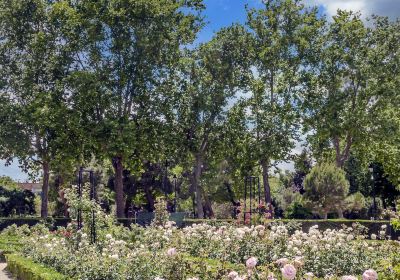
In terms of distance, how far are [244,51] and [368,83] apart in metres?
7.75

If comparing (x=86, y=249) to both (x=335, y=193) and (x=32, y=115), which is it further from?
(x=335, y=193)

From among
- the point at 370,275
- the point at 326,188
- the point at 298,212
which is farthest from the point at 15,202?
the point at 370,275

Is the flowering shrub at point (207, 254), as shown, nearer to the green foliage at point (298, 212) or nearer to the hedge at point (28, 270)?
the hedge at point (28, 270)

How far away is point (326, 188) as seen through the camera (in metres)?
35.9

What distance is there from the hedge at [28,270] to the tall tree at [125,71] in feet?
52.7

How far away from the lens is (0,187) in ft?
144

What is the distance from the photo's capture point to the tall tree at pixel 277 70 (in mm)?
33875

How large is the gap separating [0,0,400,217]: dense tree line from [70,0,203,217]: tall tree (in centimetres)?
7

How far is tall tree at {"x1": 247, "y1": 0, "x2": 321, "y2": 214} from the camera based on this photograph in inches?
1334

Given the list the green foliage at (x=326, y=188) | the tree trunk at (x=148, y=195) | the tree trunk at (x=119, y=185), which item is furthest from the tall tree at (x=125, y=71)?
the green foliage at (x=326, y=188)

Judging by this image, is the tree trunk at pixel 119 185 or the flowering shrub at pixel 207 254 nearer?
the flowering shrub at pixel 207 254

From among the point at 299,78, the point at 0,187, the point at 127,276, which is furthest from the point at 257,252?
the point at 0,187

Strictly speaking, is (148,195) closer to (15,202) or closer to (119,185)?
(119,185)

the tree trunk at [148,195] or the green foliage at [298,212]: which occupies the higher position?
the tree trunk at [148,195]
